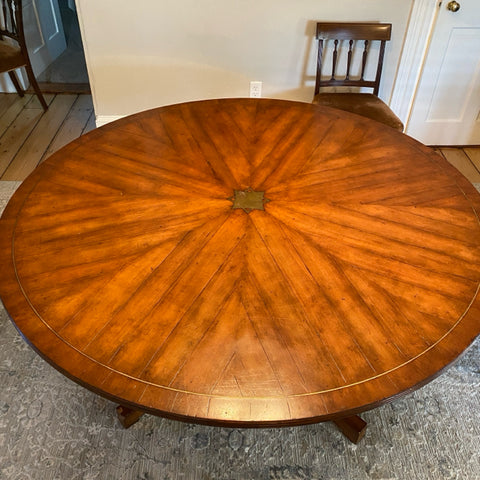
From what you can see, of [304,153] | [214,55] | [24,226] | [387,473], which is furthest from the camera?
[214,55]

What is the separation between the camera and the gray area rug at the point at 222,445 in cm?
156

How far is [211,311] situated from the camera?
119 centimetres

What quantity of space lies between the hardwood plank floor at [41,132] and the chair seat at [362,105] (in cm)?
77

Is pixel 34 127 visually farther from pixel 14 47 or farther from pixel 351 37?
pixel 351 37

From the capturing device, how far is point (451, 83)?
292 centimetres

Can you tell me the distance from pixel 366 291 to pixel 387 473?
2.36ft

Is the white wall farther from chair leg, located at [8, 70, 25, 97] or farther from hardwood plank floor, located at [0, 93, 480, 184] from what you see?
chair leg, located at [8, 70, 25, 97]

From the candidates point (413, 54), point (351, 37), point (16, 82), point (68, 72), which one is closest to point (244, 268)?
point (351, 37)

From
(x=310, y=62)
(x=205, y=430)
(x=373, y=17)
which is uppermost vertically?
(x=373, y=17)

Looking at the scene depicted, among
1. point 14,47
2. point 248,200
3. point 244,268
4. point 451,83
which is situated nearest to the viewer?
point 244,268

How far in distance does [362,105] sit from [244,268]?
1703mm

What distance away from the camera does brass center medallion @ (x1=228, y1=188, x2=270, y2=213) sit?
1.54 m

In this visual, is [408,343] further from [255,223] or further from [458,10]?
[458,10]

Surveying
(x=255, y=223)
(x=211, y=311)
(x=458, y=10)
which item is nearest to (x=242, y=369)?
(x=211, y=311)
